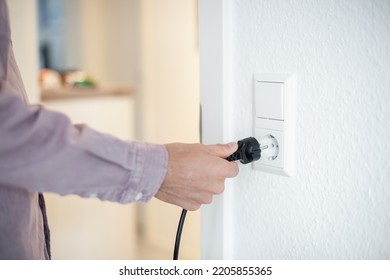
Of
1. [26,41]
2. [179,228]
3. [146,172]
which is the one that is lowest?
[179,228]

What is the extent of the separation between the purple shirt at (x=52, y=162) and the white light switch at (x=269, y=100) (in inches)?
5.7

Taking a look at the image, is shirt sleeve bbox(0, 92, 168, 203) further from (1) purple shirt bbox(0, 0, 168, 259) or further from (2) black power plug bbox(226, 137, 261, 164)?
(2) black power plug bbox(226, 137, 261, 164)

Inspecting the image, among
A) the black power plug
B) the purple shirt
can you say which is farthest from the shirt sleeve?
the black power plug

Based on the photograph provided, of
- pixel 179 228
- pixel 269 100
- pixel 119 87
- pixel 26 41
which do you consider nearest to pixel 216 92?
pixel 269 100

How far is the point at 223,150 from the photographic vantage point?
1.99 ft

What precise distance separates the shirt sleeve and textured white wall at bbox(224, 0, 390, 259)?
171 millimetres

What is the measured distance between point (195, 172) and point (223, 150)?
0.05 metres

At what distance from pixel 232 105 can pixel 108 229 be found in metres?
1.68

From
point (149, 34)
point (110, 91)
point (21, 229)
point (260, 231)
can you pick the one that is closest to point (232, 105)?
point (260, 231)

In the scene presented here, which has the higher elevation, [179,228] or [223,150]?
[223,150]

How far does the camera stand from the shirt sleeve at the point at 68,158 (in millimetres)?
500

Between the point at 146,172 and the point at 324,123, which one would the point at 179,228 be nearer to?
the point at 146,172

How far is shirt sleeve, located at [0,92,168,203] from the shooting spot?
19.7 inches

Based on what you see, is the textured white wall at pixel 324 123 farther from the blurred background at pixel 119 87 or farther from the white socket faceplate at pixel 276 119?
the blurred background at pixel 119 87
